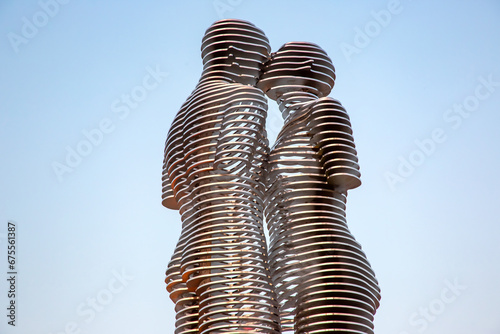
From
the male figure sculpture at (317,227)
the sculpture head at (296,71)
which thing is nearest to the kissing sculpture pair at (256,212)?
the male figure sculpture at (317,227)

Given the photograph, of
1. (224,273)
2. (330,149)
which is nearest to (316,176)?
(330,149)

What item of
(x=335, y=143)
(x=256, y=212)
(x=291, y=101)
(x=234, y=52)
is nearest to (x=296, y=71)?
Result: (x=291, y=101)

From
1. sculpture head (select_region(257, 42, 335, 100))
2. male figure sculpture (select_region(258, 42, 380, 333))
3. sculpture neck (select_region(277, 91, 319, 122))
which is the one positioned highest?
sculpture head (select_region(257, 42, 335, 100))

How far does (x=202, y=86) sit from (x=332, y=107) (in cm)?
274

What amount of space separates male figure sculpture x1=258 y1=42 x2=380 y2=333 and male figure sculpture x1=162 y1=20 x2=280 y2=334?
1.67 ft

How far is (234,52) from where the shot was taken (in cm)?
1777

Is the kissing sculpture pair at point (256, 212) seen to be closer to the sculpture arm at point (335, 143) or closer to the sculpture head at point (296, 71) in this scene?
the sculpture arm at point (335, 143)

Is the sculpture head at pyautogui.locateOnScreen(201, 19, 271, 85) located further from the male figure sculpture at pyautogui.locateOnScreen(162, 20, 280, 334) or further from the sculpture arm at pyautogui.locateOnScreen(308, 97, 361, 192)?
the sculpture arm at pyautogui.locateOnScreen(308, 97, 361, 192)

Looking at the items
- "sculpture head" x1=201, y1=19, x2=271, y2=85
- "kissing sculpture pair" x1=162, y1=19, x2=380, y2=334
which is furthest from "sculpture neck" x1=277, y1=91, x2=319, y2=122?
"sculpture head" x1=201, y1=19, x2=271, y2=85

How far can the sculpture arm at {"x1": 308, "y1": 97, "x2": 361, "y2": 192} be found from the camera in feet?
53.5

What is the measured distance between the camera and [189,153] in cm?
1647

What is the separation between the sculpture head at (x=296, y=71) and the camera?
710 inches

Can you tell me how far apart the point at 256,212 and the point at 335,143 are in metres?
2.05

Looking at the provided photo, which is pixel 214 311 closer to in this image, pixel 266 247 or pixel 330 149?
pixel 266 247
